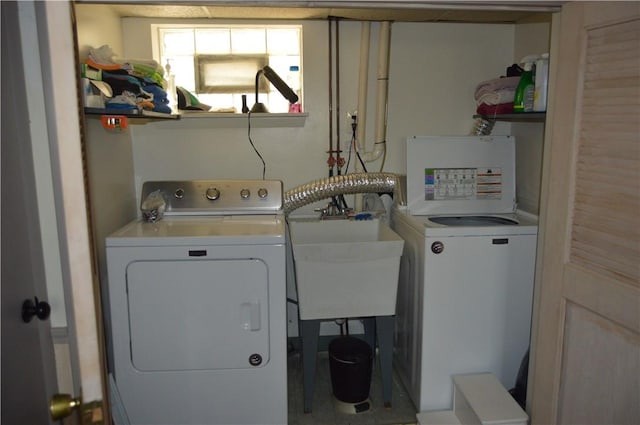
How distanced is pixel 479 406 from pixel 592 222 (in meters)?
1.00

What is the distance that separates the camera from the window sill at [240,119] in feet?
8.42

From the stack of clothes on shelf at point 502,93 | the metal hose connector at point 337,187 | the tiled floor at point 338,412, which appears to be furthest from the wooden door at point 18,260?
the stack of clothes on shelf at point 502,93

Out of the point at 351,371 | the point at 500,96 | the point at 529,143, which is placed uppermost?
the point at 500,96

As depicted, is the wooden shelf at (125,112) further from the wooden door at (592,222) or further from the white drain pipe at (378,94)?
the wooden door at (592,222)

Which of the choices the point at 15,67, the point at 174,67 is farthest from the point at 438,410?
the point at 174,67

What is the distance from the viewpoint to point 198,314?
6.77ft

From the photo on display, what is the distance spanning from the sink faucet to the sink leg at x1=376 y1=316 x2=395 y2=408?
664 millimetres

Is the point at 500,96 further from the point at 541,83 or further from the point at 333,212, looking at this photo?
the point at 333,212

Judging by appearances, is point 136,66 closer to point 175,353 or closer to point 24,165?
point 24,165

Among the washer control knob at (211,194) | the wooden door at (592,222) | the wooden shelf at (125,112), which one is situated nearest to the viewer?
the wooden door at (592,222)

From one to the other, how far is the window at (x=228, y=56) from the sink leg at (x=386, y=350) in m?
1.40

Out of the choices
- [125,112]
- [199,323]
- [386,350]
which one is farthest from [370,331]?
[125,112]

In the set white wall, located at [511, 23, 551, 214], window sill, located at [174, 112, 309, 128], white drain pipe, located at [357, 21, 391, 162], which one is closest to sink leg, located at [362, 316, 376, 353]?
white drain pipe, located at [357, 21, 391, 162]

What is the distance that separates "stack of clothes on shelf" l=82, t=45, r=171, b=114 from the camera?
1957 mm
